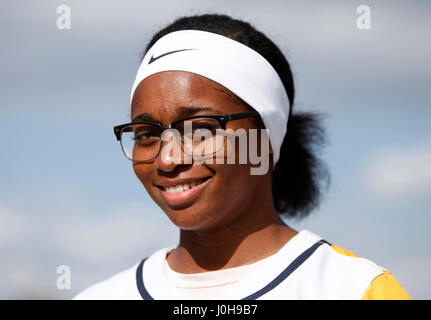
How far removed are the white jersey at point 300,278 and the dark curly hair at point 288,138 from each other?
0.55 metres

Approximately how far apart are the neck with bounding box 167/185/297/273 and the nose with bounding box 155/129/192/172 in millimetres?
437

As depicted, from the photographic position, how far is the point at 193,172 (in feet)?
11.4

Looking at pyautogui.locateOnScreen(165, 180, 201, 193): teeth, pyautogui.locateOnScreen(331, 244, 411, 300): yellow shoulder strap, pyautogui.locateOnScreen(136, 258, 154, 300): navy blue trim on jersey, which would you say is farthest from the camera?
pyautogui.locateOnScreen(136, 258, 154, 300): navy blue trim on jersey

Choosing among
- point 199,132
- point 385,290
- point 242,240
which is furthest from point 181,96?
point 385,290

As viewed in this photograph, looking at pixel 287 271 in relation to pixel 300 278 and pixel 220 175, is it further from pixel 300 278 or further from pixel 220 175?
pixel 220 175

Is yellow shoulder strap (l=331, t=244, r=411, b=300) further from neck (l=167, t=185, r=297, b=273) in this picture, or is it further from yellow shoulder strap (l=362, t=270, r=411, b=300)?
neck (l=167, t=185, r=297, b=273)

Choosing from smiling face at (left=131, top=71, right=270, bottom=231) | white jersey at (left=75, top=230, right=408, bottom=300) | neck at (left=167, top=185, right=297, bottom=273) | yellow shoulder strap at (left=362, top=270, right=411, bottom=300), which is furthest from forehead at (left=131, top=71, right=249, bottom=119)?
yellow shoulder strap at (left=362, top=270, right=411, bottom=300)

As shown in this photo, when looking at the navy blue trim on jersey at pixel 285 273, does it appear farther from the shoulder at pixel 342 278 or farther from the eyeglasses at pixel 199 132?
the eyeglasses at pixel 199 132

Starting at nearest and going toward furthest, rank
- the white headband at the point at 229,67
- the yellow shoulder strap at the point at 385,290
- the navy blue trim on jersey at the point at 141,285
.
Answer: the yellow shoulder strap at the point at 385,290, the white headband at the point at 229,67, the navy blue trim on jersey at the point at 141,285

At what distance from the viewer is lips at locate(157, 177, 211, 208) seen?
11.5 ft

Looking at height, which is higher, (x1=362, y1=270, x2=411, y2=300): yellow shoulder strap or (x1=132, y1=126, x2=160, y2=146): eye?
(x1=132, y1=126, x2=160, y2=146): eye

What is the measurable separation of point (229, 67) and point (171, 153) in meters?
0.54

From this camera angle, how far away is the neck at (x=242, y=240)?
12.3ft

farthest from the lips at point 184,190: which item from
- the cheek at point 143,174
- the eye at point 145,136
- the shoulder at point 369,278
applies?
the shoulder at point 369,278
